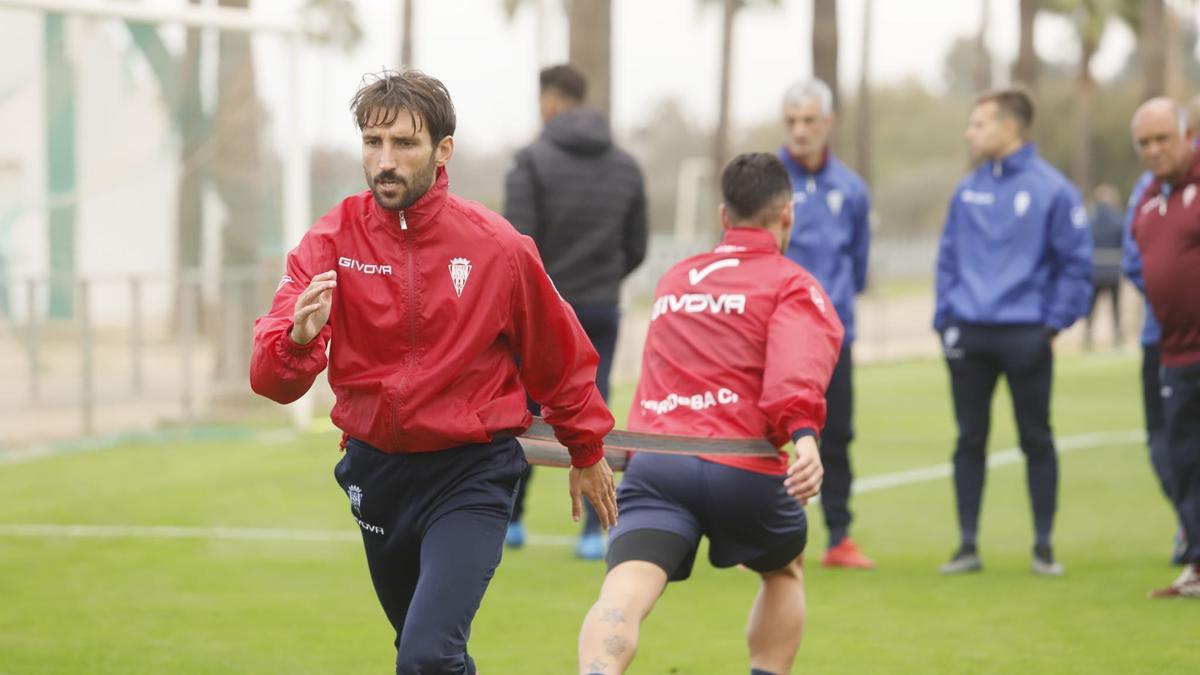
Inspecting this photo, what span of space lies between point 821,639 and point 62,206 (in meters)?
9.17

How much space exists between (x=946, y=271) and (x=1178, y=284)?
4.04ft

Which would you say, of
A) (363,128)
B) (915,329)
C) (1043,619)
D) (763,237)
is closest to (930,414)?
(1043,619)

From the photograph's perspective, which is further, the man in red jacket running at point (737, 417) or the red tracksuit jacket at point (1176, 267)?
the red tracksuit jacket at point (1176, 267)

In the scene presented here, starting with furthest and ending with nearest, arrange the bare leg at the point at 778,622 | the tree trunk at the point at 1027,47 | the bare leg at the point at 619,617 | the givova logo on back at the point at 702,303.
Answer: the tree trunk at the point at 1027,47
the bare leg at the point at 778,622
the givova logo on back at the point at 702,303
the bare leg at the point at 619,617

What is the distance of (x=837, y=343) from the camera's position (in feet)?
17.9

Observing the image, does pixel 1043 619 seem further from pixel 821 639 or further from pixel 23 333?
pixel 23 333

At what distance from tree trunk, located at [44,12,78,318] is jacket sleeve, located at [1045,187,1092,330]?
885 centimetres

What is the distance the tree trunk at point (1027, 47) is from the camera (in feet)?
129

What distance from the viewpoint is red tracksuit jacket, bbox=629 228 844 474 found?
5.22m

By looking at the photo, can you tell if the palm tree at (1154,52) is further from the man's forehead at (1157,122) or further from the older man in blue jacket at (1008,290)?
the man's forehead at (1157,122)

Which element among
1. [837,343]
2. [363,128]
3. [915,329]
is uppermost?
[363,128]

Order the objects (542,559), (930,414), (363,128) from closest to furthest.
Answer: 1. (363,128)
2. (542,559)
3. (930,414)

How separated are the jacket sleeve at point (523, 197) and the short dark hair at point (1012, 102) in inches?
87.4

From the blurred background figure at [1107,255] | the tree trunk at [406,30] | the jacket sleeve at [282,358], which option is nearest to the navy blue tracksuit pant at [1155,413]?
the jacket sleeve at [282,358]
